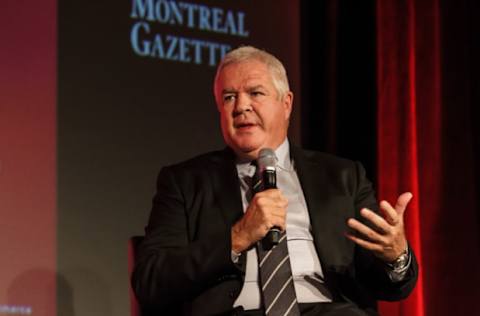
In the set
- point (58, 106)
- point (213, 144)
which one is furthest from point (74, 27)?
point (213, 144)

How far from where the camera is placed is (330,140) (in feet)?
13.9

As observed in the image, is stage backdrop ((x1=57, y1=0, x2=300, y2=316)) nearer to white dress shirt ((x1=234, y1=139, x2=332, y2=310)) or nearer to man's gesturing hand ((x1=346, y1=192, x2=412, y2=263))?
white dress shirt ((x1=234, y1=139, x2=332, y2=310))

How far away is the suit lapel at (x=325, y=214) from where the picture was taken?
8.02ft

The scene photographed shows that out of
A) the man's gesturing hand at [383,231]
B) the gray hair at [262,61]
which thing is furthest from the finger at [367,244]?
the gray hair at [262,61]

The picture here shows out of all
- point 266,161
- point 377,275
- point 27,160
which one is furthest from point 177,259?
point 27,160

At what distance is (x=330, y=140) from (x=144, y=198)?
3.69 ft

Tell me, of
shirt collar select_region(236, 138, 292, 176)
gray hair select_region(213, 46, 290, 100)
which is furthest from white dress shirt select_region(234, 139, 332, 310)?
gray hair select_region(213, 46, 290, 100)

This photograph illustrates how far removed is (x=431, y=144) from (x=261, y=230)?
6.08 ft

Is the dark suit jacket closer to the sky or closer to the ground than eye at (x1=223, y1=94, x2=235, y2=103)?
closer to the ground

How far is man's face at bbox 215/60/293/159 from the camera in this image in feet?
8.50

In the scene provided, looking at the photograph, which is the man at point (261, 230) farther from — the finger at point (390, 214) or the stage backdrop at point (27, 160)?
the stage backdrop at point (27, 160)

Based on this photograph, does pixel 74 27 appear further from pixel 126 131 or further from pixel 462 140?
pixel 462 140

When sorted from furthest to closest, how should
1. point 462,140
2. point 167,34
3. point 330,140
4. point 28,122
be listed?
point 330,140
point 167,34
point 462,140
point 28,122

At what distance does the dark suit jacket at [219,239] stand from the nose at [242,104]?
7.3 inches
